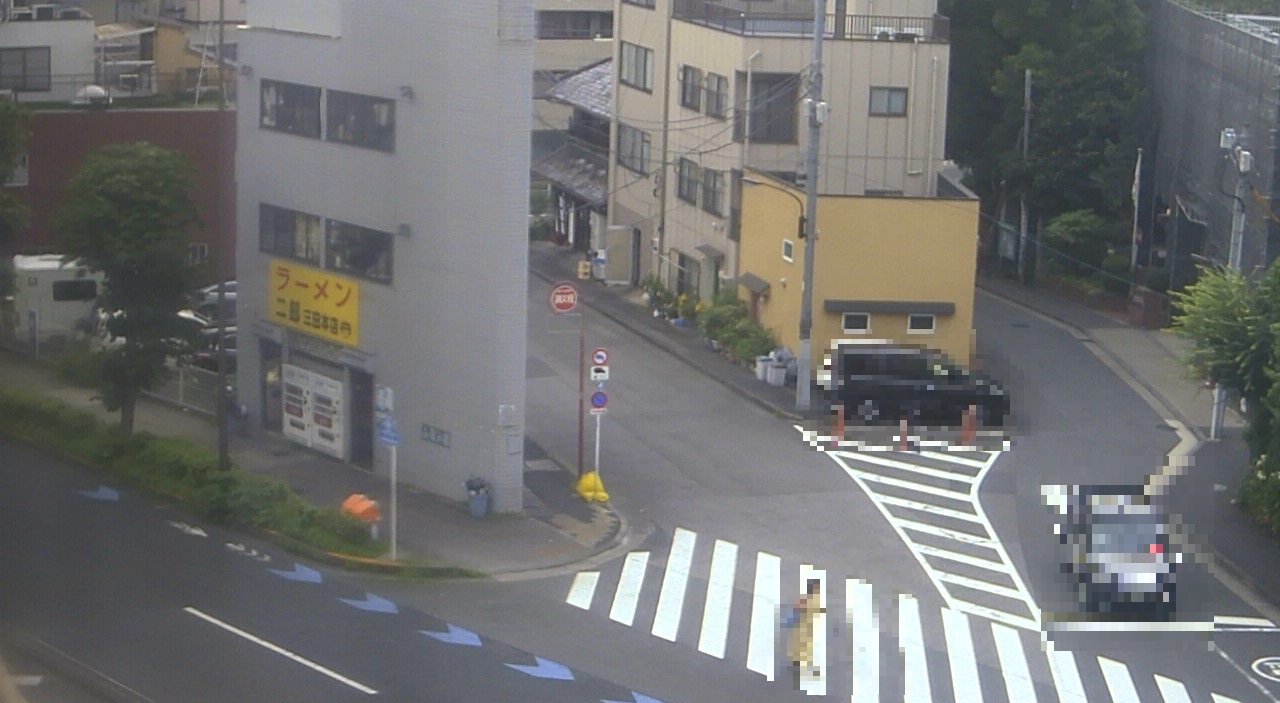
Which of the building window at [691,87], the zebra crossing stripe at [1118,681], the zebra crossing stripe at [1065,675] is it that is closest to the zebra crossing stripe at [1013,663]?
the zebra crossing stripe at [1065,675]

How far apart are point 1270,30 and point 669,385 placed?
14.4m

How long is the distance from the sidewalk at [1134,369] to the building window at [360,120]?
8.12 m

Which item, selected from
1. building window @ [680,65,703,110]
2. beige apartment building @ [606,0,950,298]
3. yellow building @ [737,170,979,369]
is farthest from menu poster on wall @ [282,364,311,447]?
building window @ [680,65,703,110]

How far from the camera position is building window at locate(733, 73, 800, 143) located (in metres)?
31.8

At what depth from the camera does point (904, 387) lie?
85.9 feet

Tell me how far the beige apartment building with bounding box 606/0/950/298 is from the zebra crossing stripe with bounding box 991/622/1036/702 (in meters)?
13.0

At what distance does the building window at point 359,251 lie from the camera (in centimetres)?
2244

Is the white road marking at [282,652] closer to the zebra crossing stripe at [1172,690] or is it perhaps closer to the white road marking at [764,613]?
the white road marking at [764,613]

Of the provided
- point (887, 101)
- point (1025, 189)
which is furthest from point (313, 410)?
point (1025, 189)

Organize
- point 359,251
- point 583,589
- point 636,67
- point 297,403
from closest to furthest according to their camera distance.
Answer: point 583,589 < point 359,251 < point 297,403 < point 636,67

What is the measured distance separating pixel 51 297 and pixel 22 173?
3000 millimetres

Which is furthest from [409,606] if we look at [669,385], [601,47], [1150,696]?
[601,47]

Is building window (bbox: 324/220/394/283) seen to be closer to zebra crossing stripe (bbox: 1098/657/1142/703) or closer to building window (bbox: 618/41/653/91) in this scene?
zebra crossing stripe (bbox: 1098/657/1142/703)

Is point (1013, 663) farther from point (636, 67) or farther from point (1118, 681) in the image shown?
point (636, 67)
